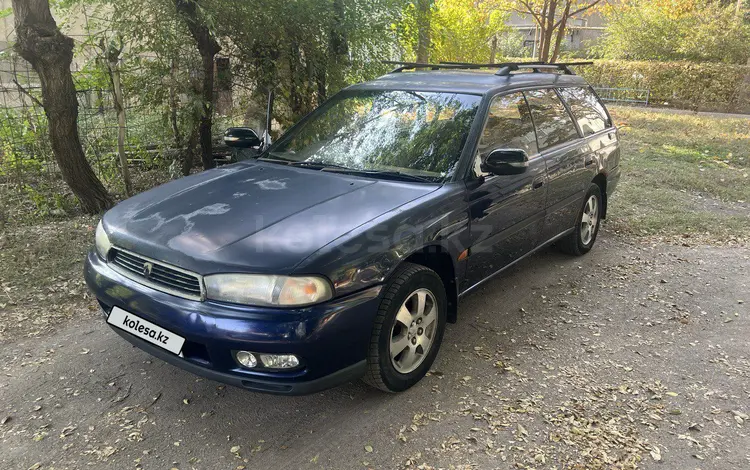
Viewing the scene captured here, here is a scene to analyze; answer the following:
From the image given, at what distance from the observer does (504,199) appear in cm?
368

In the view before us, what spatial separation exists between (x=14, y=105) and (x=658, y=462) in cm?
624

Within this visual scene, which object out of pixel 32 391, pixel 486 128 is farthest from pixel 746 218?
pixel 32 391

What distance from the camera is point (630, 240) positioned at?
5855 millimetres

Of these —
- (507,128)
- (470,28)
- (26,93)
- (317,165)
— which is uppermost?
(470,28)

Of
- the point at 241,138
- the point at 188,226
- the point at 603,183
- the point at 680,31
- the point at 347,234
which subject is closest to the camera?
the point at 347,234

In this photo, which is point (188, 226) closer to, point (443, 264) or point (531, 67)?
point (443, 264)

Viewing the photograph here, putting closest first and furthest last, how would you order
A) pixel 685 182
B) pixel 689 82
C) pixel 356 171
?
pixel 356 171 → pixel 685 182 → pixel 689 82

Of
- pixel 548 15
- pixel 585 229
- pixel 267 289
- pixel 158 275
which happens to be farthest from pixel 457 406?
pixel 548 15

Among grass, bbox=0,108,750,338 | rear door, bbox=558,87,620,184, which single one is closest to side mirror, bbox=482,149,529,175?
rear door, bbox=558,87,620,184

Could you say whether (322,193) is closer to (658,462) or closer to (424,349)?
(424,349)

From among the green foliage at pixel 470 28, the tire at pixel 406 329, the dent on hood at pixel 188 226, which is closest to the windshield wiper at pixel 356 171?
the tire at pixel 406 329

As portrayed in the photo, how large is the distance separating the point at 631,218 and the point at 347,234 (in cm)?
493

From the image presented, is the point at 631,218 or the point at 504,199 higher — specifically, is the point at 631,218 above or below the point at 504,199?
below

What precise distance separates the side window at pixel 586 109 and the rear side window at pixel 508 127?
0.87m
